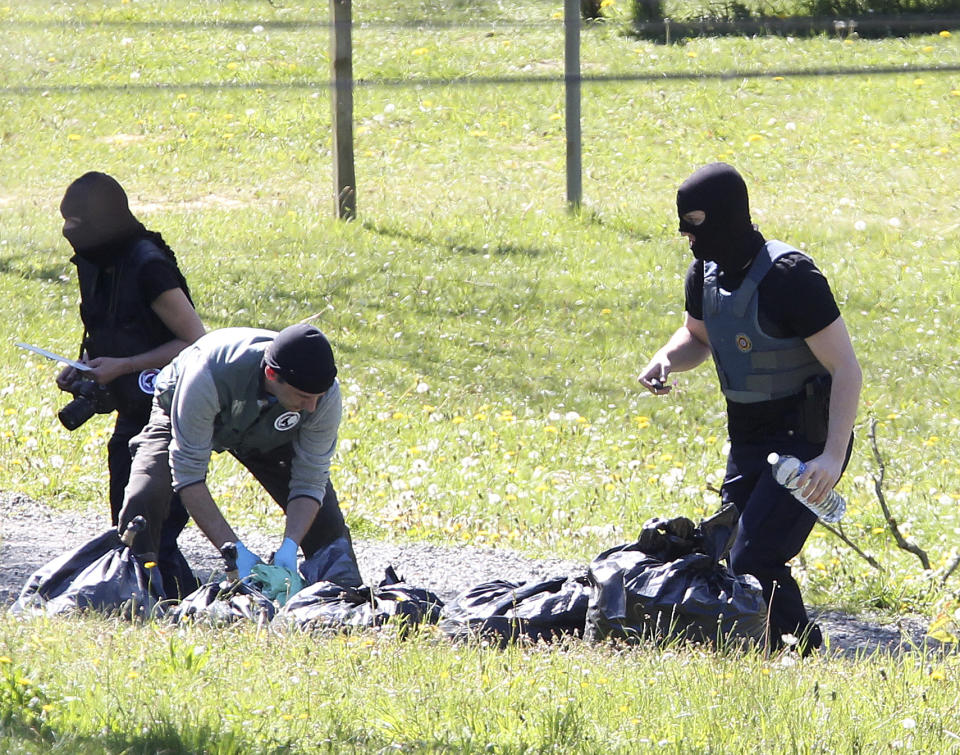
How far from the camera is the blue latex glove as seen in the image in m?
4.73

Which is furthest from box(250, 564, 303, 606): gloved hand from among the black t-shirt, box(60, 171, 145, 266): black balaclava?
the black t-shirt

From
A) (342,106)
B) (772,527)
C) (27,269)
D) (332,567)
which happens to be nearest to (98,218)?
(332,567)

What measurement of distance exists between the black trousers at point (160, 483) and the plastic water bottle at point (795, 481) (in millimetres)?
1874

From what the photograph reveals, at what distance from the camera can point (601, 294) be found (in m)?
12.3

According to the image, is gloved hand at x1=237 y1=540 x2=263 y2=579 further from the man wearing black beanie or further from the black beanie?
the black beanie

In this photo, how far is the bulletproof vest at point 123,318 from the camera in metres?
5.17

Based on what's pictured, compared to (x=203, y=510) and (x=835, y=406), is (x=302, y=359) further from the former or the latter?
(x=835, y=406)

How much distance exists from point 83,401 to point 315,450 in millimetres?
1018

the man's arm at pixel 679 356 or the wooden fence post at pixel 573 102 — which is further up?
the wooden fence post at pixel 573 102

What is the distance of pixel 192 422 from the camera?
461cm

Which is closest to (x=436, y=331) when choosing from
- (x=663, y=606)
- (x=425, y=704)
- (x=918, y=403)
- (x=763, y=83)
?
(x=918, y=403)

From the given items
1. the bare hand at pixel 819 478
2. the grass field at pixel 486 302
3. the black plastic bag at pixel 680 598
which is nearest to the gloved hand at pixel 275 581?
the grass field at pixel 486 302

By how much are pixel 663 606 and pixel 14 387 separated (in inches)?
237

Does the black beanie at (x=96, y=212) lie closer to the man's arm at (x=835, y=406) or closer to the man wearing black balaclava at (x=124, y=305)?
the man wearing black balaclava at (x=124, y=305)
